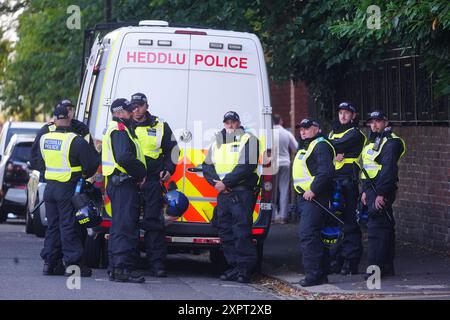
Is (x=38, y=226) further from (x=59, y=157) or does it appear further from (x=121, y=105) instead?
(x=121, y=105)

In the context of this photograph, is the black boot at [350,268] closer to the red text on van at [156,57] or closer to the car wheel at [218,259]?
the car wheel at [218,259]

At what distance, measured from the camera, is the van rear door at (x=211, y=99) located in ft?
42.9

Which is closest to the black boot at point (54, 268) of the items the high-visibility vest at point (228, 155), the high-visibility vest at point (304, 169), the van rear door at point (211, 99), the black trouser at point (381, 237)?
the van rear door at point (211, 99)

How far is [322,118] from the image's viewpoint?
20.2 m

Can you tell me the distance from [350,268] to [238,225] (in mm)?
1373

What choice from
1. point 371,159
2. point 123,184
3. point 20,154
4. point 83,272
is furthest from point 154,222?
point 20,154

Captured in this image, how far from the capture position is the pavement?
11.6 metres

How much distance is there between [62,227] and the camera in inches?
500

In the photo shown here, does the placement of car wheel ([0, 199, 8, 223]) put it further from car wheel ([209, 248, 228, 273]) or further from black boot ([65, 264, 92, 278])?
black boot ([65, 264, 92, 278])

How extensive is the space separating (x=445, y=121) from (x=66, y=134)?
5049 millimetres

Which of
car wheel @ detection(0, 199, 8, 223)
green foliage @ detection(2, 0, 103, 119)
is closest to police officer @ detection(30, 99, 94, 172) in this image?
green foliage @ detection(2, 0, 103, 119)

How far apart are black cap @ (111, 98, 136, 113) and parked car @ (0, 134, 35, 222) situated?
942 centimetres

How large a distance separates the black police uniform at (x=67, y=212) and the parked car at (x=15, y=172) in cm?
877
